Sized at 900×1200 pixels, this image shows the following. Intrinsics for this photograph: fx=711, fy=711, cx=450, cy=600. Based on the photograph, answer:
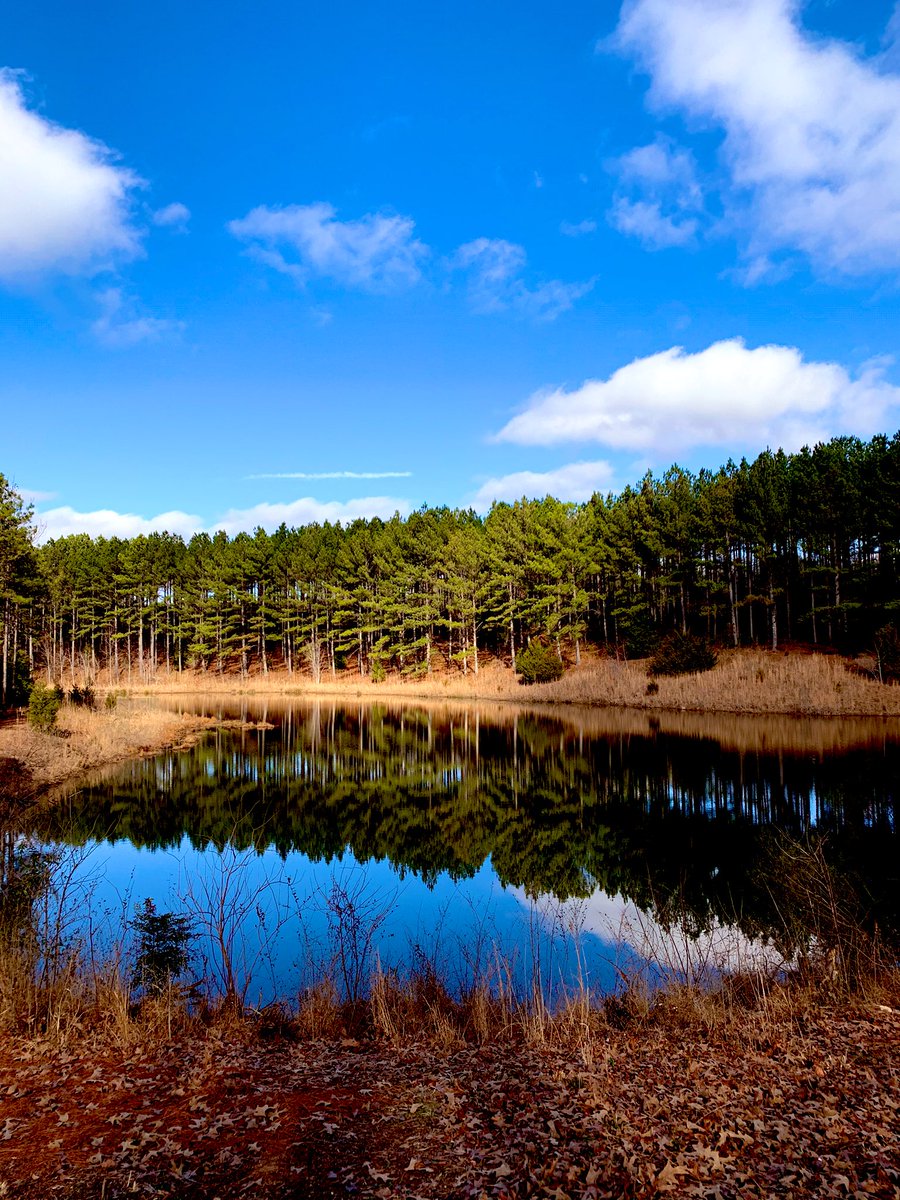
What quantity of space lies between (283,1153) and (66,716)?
29.9m

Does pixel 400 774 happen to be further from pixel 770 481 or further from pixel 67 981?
pixel 770 481

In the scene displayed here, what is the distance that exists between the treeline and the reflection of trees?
62.7 feet

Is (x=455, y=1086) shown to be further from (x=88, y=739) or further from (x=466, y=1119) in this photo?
(x=88, y=739)

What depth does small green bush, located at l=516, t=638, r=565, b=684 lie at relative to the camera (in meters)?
51.2

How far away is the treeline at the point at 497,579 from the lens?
154 feet

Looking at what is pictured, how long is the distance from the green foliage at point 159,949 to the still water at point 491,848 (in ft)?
1.01

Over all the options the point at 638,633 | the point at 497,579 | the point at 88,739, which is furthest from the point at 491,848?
the point at 497,579

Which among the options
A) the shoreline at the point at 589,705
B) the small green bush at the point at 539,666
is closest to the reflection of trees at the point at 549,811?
the shoreline at the point at 589,705

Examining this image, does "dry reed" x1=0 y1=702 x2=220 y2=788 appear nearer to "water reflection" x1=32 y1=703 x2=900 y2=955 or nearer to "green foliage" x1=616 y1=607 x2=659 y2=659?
"water reflection" x1=32 y1=703 x2=900 y2=955

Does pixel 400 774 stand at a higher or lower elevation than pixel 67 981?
lower

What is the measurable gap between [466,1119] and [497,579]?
55.1 m

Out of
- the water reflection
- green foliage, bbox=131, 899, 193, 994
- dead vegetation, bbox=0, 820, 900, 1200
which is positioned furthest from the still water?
dead vegetation, bbox=0, 820, 900, 1200

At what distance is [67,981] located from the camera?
776 centimetres

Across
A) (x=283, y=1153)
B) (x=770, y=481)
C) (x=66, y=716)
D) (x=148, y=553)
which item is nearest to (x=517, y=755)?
(x=66, y=716)
